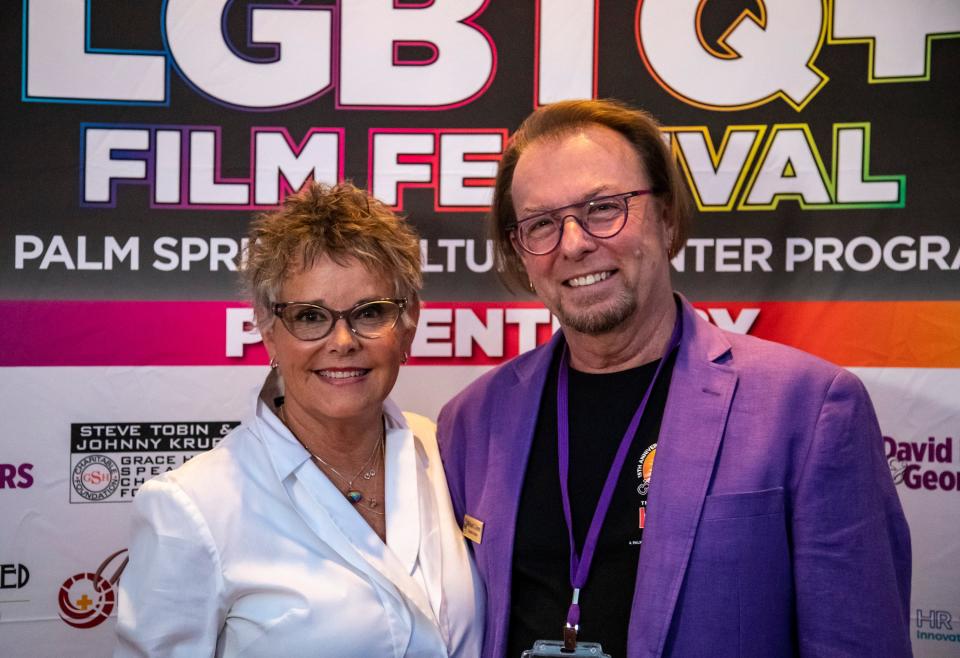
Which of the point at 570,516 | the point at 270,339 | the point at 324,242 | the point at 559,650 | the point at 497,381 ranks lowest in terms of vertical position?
the point at 559,650

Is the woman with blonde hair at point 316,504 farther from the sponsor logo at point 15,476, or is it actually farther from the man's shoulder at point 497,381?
the sponsor logo at point 15,476

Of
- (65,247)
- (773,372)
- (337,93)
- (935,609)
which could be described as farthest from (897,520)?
(65,247)

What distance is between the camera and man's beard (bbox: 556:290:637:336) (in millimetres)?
1965

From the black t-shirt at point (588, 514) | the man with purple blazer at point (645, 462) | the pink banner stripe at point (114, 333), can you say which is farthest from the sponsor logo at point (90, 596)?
the black t-shirt at point (588, 514)

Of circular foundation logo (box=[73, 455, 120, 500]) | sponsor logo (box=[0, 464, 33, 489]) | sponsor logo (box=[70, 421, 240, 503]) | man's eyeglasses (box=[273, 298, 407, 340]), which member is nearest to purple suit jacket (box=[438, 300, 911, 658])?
man's eyeglasses (box=[273, 298, 407, 340])

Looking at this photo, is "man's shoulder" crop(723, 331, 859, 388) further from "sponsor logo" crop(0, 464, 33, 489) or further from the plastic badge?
"sponsor logo" crop(0, 464, 33, 489)

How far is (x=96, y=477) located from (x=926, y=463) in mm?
2771

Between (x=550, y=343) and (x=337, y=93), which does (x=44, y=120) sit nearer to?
(x=337, y=93)

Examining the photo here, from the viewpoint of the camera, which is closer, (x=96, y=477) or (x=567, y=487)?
(x=567, y=487)

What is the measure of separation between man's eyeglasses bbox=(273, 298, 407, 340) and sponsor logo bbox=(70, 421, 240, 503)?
1.03m

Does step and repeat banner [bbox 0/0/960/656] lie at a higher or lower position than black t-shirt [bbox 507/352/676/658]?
higher

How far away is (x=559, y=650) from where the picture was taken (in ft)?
5.78

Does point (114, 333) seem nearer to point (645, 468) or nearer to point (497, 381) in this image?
point (497, 381)

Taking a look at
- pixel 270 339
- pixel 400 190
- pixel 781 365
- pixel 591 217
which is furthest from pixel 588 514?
pixel 400 190
